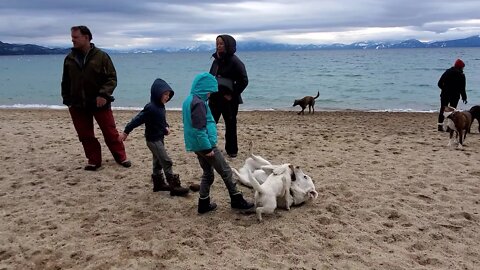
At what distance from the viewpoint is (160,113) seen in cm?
543

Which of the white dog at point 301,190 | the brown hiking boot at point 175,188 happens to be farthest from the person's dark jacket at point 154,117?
the white dog at point 301,190

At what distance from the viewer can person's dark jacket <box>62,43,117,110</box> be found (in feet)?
20.5

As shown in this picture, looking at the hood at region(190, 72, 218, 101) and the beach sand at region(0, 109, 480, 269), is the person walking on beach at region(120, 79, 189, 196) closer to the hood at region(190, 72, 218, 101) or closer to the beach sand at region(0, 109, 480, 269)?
the beach sand at region(0, 109, 480, 269)

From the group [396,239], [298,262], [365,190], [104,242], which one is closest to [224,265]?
[298,262]

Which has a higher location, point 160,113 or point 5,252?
point 160,113

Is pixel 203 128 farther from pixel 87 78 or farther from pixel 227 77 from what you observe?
pixel 87 78

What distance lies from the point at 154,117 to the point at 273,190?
1736 millimetres

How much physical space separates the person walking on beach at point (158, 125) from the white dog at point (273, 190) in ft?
4.05

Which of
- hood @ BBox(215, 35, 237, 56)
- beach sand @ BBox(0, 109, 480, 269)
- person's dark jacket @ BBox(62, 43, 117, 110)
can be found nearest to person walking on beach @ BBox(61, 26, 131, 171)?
person's dark jacket @ BBox(62, 43, 117, 110)

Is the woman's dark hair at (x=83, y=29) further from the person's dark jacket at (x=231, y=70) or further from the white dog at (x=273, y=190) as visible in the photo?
the white dog at (x=273, y=190)

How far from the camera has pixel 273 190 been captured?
193 inches

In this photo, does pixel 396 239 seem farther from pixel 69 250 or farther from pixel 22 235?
pixel 22 235

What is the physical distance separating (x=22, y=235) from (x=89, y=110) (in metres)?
2.43

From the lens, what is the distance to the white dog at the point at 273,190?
4832mm
